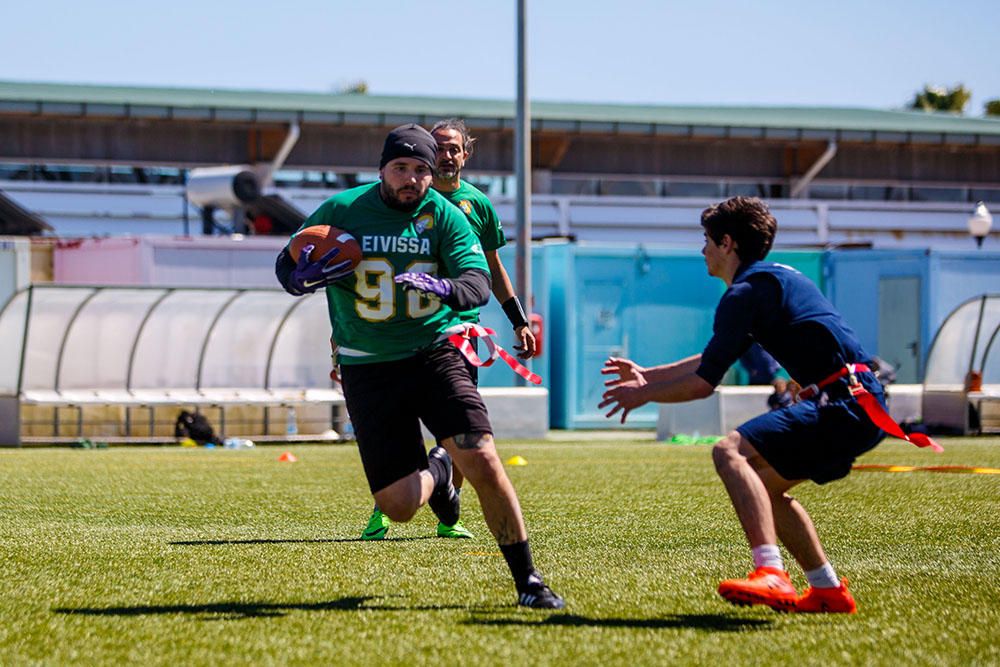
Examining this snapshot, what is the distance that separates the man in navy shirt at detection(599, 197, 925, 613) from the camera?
19.2 ft

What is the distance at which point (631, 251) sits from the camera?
26.8m

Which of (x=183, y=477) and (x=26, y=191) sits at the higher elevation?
(x=26, y=191)

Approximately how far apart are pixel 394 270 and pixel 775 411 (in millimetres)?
1650

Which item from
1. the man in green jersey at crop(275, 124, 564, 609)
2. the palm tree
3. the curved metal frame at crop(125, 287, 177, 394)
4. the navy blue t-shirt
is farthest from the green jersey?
the palm tree

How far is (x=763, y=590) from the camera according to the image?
580 cm

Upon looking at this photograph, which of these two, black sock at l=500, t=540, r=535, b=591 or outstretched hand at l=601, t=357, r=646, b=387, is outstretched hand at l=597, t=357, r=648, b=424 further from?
black sock at l=500, t=540, r=535, b=591

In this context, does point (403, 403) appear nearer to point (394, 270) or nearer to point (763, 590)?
point (394, 270)

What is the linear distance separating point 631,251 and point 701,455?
9311 mm

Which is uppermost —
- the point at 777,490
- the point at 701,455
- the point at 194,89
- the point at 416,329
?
the point at 194,89

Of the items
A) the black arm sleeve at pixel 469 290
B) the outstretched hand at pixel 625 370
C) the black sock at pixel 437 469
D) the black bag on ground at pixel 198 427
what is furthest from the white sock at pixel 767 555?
the black bag on ground at pixel 198 427

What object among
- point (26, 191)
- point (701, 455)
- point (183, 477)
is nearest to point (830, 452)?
point (183, 477)

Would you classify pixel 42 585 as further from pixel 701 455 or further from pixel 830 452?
pixel 701 455

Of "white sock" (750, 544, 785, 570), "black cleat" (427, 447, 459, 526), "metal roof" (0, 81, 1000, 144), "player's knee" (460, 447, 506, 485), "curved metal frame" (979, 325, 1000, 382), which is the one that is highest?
"metal roof" (0, 81, 1000, 144)

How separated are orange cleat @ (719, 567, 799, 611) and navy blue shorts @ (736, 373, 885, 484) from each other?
1.28 feet
